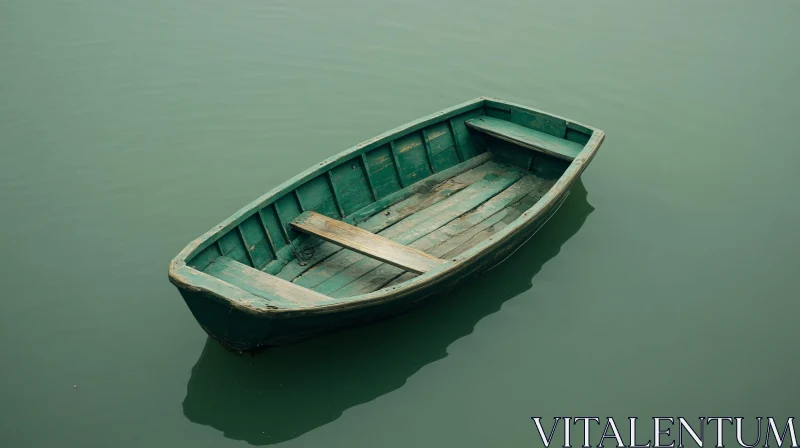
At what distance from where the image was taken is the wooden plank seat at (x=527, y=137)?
9141 mm

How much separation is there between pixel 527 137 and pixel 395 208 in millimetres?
2030

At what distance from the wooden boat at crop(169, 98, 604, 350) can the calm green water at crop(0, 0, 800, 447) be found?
61 centimetres

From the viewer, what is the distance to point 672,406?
6.89 m

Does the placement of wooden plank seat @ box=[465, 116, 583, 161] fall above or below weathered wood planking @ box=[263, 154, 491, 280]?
above

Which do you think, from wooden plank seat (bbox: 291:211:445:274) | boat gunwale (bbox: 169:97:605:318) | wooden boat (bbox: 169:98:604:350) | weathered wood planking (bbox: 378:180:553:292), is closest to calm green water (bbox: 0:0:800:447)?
weathered wood planking (bbox: 378:180:553:292)

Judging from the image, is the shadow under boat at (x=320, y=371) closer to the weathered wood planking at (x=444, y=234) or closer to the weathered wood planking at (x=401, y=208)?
the weathered wood planking at (x=444, y=234)

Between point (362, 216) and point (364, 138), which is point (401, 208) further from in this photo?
point (364, 138)

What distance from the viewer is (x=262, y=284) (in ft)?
21.8

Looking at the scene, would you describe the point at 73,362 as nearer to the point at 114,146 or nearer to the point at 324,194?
the point at 324,194

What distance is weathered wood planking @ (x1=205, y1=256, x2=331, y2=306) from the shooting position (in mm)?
6402

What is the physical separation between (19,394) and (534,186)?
20.3ft

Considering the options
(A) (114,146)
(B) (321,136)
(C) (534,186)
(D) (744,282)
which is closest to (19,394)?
(A) (114,146)

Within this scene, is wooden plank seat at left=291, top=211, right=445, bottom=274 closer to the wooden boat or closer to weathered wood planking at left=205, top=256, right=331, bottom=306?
the wooden boat

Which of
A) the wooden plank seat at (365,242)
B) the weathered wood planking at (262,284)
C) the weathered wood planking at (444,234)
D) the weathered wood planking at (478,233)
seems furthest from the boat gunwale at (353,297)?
the weathered wood planking at (444,234)
